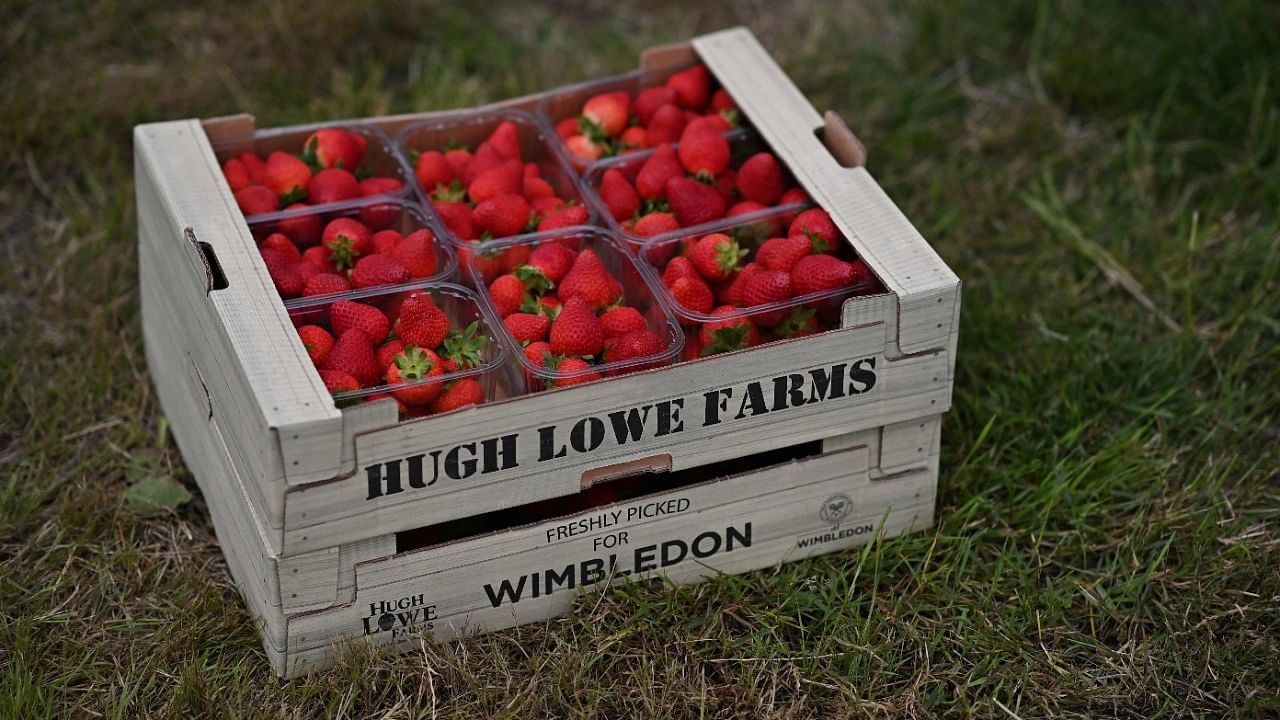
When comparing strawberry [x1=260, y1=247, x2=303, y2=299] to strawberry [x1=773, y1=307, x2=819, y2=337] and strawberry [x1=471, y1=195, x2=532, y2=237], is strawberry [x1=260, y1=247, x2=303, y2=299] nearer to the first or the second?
strawberry [x1=471, y1=195, x2=532, y2=237]

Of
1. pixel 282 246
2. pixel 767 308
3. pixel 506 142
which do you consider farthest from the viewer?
pixel 506 142

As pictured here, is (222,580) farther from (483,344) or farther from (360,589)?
(483,344)

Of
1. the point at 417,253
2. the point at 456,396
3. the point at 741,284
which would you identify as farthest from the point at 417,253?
the point at 741,284

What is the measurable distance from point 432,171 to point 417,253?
0.31m

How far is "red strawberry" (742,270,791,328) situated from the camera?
2.65 m

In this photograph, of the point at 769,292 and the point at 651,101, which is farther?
the point at 651,101

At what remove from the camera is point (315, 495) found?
92.7 inches

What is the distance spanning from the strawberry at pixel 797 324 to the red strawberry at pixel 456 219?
600mm

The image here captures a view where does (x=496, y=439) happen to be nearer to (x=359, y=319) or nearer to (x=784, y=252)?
(x=359, y=319)

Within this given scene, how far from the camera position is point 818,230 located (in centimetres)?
274

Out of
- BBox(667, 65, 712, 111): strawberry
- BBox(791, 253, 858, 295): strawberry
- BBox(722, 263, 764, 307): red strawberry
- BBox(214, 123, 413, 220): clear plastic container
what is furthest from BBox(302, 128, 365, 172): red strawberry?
BBox(791, 253, 858, 295): strawberry

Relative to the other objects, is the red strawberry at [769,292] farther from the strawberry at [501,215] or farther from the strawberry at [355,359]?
the strawberry at [355,359]

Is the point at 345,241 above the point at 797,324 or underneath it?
above

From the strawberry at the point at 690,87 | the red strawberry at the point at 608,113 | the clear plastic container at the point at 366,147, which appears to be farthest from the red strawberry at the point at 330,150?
the strawberry at the point at 690,87
